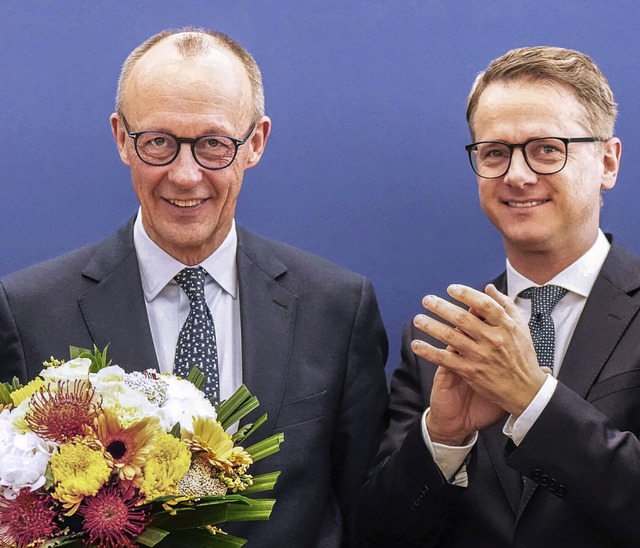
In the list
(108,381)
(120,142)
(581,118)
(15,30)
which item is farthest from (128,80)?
(581,118)

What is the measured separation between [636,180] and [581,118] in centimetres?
67

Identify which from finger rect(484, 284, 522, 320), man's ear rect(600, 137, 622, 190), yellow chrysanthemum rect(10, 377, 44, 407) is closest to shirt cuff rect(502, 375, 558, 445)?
finger rect(484, 284, 522, 320)

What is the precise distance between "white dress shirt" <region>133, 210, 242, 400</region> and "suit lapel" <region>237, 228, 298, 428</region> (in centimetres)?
4

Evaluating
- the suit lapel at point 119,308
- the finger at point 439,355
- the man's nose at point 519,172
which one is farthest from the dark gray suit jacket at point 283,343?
the man's nose at point 519,172

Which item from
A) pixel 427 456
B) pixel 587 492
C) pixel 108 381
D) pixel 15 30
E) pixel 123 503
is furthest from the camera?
pixel 15 30

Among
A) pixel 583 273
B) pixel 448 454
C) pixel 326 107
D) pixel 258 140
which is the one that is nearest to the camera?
pixel 448 454

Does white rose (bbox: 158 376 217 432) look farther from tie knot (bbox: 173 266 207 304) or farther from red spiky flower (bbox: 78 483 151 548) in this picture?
tie knot (bbox: 173 266 207 304)

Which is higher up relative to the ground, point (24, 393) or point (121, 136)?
point (121, 136)

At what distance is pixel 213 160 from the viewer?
2.51 metres

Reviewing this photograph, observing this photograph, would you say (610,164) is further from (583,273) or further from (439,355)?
(439,355)

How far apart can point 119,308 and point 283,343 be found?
0.39 m

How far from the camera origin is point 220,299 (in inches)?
104

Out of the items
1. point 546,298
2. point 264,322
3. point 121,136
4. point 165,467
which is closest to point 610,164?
point 546,298

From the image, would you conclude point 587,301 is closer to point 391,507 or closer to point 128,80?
point 391,507
